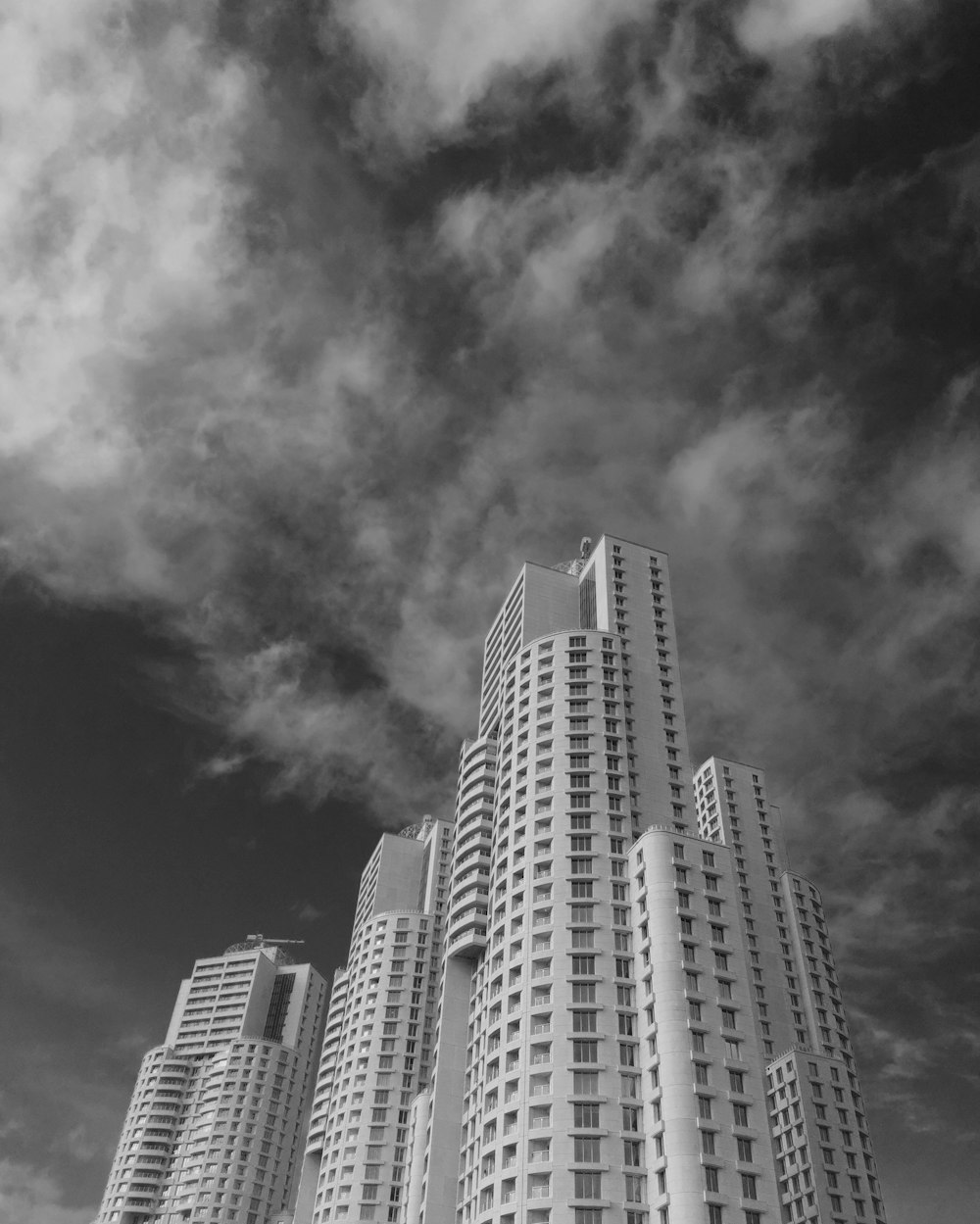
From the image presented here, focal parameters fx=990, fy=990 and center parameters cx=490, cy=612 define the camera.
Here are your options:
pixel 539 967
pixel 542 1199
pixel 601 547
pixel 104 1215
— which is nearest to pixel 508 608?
pixel 601 547

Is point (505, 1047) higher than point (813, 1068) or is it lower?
lower

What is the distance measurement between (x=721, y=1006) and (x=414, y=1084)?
61.5 metres

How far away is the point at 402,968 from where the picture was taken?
5477 inches

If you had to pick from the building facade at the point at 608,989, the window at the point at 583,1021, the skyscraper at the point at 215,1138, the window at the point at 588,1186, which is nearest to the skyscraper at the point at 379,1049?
the building facade at the point at 608,989

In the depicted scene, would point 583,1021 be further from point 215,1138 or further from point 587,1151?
point 215,1138

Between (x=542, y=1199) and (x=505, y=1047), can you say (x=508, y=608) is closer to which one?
(x=505, y=1047)

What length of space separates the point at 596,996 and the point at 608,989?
1.20m

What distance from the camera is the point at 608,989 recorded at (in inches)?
3337

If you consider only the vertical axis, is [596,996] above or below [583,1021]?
above

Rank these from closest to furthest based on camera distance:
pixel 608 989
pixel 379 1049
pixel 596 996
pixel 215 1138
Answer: pixel 596 996
pixel 608 989
pixel 379 1049
pixel 215 1138

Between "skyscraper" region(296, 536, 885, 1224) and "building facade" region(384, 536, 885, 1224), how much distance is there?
228mm

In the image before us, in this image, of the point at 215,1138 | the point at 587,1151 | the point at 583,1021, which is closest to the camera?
the point at 587,1151

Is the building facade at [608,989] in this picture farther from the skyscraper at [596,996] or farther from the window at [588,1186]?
the skyscraper at [596,996]

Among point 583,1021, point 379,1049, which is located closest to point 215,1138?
point 379,1049
